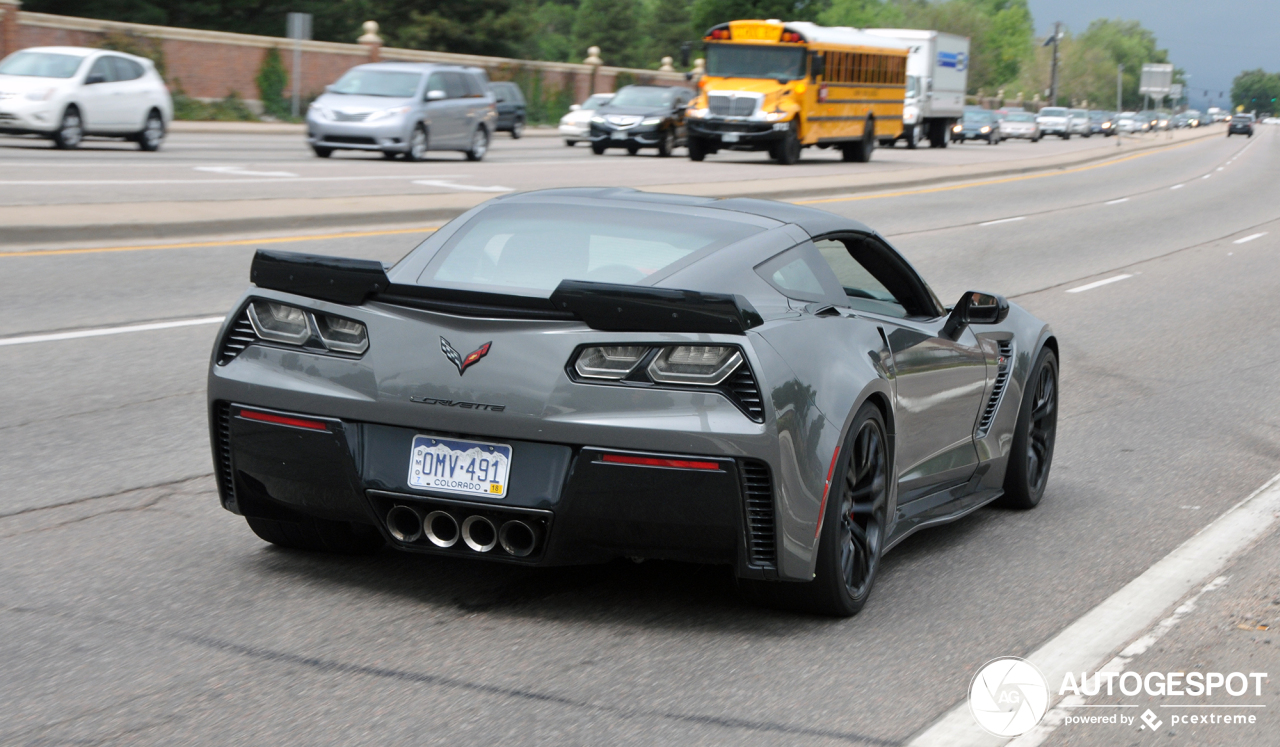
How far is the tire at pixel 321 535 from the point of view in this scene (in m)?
5.22

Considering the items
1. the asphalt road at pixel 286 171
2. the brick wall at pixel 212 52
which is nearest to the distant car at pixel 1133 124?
the brick wall at pixel 212 52

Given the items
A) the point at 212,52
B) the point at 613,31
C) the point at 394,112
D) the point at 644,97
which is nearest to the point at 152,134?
the point at 394,112

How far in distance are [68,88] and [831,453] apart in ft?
79.8

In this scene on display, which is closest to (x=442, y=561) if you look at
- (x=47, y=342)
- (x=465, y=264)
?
(x=465, y=264)

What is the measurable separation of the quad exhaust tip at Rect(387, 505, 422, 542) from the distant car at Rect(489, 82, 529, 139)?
147ft

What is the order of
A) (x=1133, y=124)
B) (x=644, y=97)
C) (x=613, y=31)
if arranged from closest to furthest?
(x=644, y=97) < (x=1133, y=124) < (x=613, y=31)

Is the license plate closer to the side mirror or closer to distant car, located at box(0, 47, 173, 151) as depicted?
the side mirror

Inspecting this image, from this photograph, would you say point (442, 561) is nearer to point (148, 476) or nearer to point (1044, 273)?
point (148, 476)

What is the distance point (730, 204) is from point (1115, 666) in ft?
7.14

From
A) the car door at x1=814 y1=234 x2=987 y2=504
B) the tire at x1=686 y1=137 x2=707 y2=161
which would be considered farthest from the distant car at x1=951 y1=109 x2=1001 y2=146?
the car door at x1=814 y1=234 x2=987 y2=504

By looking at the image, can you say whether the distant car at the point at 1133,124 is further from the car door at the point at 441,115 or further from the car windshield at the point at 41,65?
the car windshield at the point at 41,65

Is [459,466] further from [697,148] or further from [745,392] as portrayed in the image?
[697,148]

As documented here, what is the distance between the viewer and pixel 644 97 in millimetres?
37688

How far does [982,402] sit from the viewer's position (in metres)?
6.33
